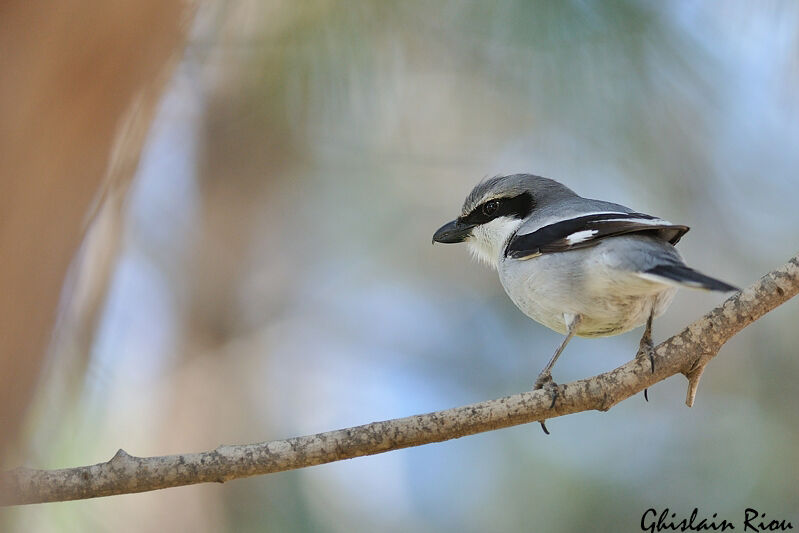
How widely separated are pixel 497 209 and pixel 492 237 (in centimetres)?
13

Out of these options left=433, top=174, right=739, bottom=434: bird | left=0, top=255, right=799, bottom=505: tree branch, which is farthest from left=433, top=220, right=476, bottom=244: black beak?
left=0, top=255, right=799, bottom=505: tree branch

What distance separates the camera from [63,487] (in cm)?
225

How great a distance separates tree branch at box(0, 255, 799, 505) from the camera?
2.27 meters

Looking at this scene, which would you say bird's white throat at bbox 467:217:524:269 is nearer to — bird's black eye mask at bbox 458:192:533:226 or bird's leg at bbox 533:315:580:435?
bird's black eye mask at bbox 458:192:533:226

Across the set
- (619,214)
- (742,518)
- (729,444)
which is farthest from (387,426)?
(729,444)

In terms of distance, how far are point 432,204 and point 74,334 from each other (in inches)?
124

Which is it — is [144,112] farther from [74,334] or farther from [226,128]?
[226,128]

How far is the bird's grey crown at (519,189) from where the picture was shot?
11.8 feet

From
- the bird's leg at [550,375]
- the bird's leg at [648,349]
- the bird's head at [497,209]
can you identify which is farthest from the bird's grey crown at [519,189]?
the bird's leg at [648,349]

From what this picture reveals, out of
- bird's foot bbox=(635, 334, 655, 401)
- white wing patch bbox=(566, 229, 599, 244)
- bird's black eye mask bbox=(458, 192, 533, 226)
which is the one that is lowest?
bird's foot bbox=(635, 334, 655, 401)

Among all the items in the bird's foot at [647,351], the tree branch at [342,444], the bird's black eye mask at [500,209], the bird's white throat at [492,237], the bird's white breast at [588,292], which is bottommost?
the tree branch at [342,444]

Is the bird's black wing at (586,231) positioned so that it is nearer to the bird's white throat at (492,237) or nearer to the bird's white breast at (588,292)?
the bird's white breast at (588,292)

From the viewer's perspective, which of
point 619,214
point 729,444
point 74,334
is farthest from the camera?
point 729,444

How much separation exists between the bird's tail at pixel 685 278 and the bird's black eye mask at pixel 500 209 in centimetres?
103
